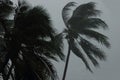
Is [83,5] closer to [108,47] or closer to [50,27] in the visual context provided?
[108,47]

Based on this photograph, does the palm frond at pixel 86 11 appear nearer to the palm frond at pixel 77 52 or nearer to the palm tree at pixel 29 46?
the palm frond at pixel 77 52

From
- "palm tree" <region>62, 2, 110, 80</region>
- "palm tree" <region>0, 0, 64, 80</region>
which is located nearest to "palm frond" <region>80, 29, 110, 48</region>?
"palm tree" <region>62, 2, 110, 80</region>

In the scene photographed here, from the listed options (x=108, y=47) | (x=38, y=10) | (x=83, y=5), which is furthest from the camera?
(x=83, y=5)

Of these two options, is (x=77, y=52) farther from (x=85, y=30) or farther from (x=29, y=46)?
(x=29, y=46)

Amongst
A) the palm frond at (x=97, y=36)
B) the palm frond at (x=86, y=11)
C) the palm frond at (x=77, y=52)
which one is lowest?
the palm frond at (x=77, y=52)

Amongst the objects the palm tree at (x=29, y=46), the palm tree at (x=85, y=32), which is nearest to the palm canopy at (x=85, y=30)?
the palm tree at (x=85, y=32)

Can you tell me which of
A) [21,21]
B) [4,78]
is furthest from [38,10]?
[4,78]

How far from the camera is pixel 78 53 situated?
117 feet

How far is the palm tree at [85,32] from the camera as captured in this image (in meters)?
35.2

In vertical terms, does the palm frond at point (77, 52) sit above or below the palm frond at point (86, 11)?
below

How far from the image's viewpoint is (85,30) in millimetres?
36219

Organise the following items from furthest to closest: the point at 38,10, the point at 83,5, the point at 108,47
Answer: the point at 83,5
the point at 108,47
the point at 38,10

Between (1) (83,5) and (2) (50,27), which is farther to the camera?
(1) (83,5)

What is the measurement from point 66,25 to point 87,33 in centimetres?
190
